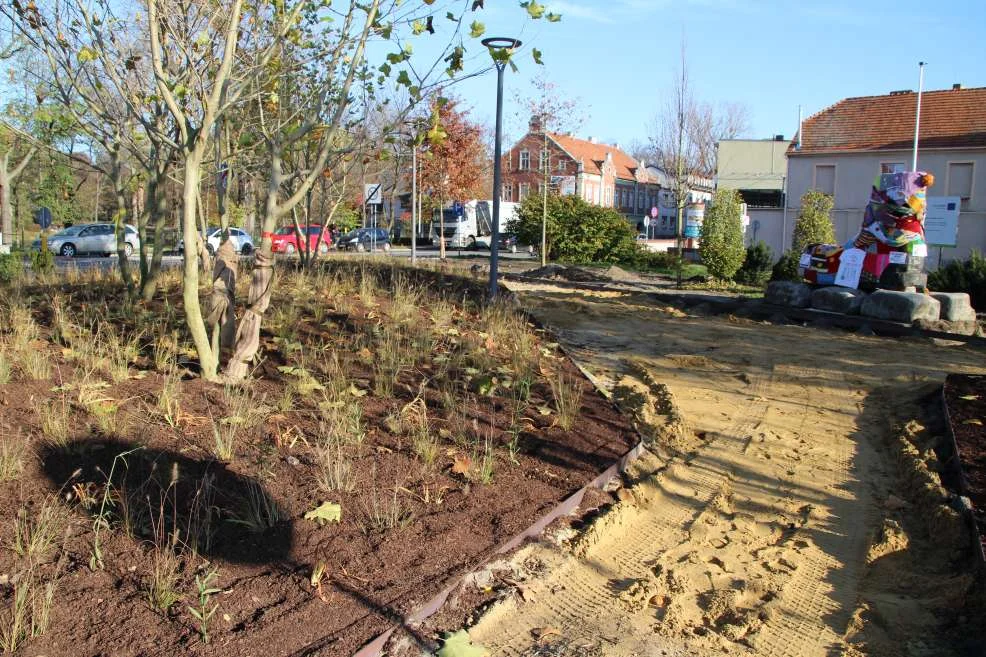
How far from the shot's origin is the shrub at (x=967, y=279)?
17.5 metres

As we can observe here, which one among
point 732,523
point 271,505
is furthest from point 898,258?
point 271,505

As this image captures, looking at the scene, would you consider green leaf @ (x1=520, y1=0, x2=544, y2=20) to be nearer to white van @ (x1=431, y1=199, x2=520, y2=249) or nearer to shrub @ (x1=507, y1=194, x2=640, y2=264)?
shrub @ (x1=507, y1=194, x2=640, y2=264)

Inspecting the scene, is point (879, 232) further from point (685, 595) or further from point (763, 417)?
point (685, 595)

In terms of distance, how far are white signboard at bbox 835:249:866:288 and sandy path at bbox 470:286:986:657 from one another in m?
5.58

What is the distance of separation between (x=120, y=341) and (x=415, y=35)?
3358 millimetres

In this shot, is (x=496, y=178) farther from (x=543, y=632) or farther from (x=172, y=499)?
(x=543, y=632)

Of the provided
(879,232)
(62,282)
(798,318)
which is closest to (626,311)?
(798,318)

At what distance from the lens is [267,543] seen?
3957 millimetres

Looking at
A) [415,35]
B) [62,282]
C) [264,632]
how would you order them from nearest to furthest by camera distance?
1. [264,632]
2. [415,35]
3. [62,282]

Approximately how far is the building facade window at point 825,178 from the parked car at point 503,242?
14.2 m

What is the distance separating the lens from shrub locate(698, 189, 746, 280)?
883 inches

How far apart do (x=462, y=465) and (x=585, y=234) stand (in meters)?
26.9

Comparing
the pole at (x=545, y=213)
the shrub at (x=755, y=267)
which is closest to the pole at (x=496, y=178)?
the shrub at (x=755, y=267)

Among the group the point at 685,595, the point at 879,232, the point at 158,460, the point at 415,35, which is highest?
the point at 415,35
